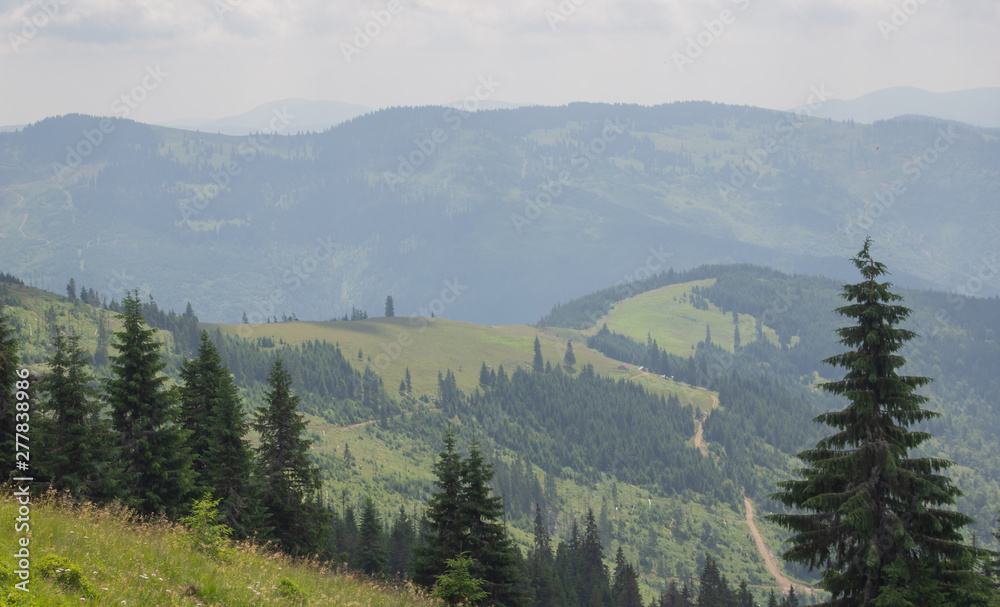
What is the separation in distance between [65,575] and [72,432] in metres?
17.3

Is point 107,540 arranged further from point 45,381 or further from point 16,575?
point 45,381

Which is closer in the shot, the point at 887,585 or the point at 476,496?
the point at 887,585

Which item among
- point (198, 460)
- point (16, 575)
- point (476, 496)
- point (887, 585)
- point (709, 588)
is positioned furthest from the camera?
point (709, 588)

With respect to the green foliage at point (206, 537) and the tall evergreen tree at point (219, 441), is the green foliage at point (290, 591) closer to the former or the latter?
the green foliage at point (206, 537)

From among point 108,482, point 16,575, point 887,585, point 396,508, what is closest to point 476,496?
point 108,482

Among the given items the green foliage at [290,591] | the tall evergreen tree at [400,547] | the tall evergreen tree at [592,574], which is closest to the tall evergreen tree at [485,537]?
the green foliage at [290,591]

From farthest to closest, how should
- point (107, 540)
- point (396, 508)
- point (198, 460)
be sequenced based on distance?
point (396, 508), point (198, 460), point (107, 540)

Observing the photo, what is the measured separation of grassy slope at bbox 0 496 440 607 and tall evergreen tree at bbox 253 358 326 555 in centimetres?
1545

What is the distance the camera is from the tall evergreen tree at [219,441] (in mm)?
33312

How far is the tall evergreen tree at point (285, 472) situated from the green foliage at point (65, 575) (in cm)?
2249

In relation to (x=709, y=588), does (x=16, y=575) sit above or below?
above

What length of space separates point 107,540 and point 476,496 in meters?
17.1

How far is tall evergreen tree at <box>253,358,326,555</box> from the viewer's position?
3603cm

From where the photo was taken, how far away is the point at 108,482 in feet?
92.8
